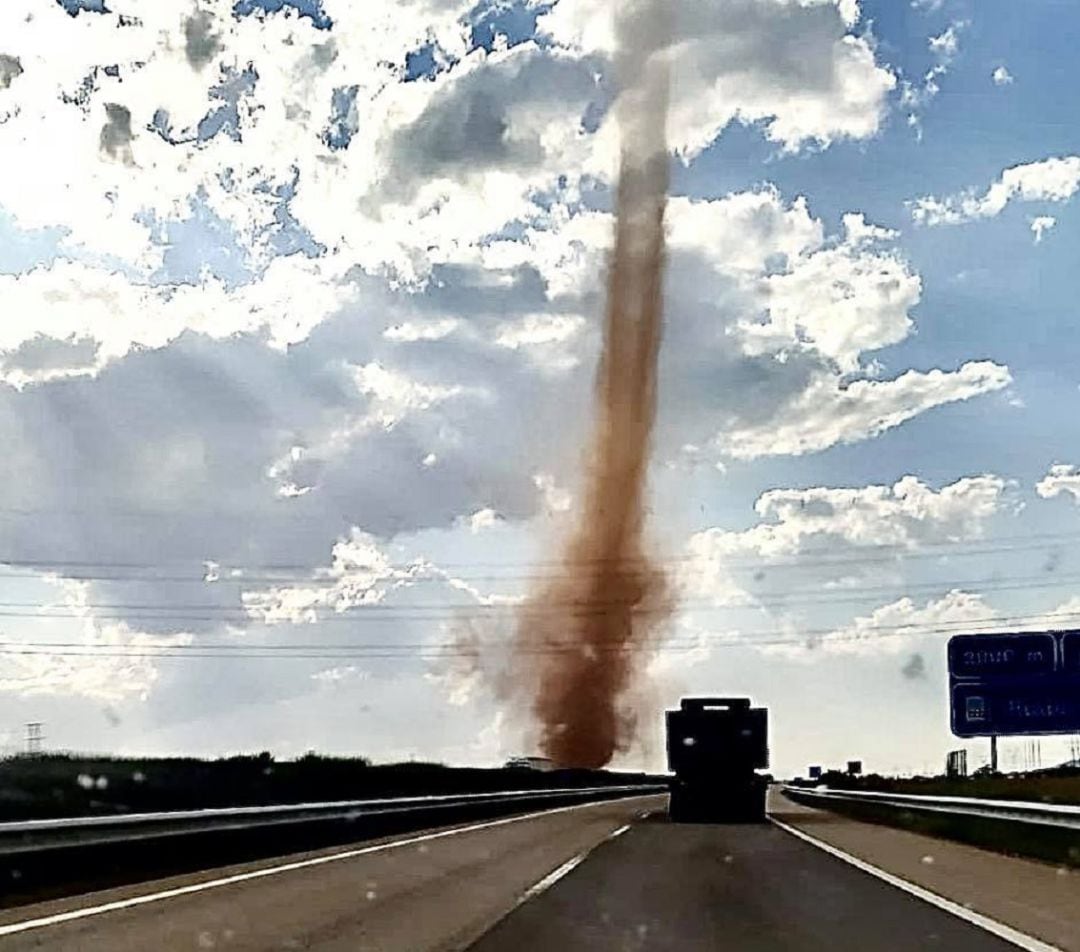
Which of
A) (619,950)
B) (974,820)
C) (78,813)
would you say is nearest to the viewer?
(619,950)

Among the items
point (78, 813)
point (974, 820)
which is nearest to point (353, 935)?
point (78, 813)

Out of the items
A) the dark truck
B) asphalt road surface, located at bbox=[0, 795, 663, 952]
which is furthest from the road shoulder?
the dark truck

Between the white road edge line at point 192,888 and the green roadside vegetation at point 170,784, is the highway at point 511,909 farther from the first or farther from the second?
the green roadside vegetation at point 170,784

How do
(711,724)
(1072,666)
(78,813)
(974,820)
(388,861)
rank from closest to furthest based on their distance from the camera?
(388,861) → (78,813) → (974,820) → (1072,666) → (711,724)

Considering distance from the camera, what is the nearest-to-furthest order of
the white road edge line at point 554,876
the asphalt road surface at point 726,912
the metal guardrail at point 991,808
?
the asphalt road surface at point 726,912 < the white road edge line at point 554,876 < the metal guardrail at point 991,808

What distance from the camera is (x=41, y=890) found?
20688 mm

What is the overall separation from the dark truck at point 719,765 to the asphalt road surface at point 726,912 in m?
25.2

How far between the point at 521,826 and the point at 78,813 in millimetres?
16292

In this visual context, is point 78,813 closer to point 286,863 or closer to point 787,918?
point 286,863

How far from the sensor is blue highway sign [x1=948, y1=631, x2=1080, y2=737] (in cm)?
4478

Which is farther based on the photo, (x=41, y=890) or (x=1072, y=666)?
(x=1072, y=666)

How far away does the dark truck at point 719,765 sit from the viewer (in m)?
55.4

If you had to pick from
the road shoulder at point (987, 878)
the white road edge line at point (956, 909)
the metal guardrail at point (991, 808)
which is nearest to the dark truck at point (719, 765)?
the metal guardrail at point (991, 808)

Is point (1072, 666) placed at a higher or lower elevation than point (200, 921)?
higher
